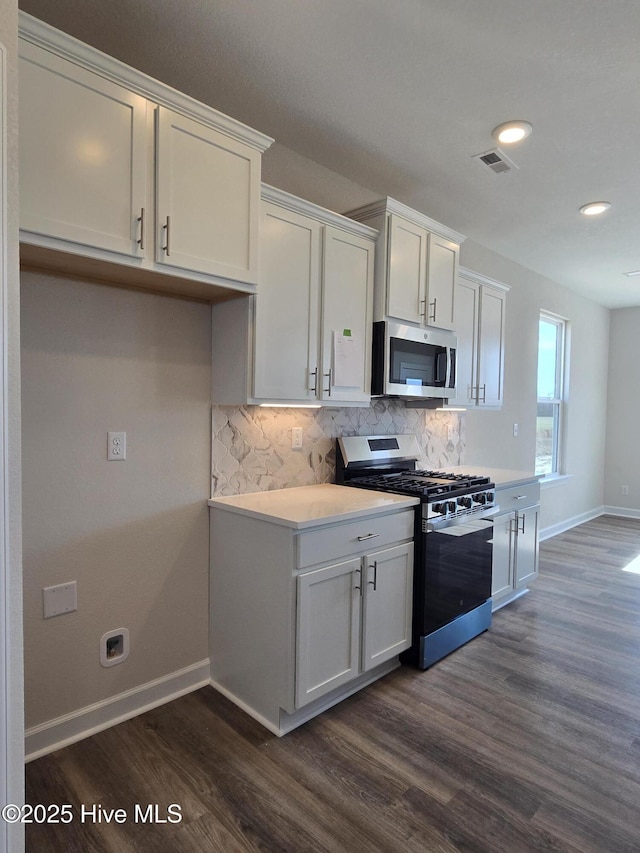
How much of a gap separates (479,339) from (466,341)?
6.9 inches

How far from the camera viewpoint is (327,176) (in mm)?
2945

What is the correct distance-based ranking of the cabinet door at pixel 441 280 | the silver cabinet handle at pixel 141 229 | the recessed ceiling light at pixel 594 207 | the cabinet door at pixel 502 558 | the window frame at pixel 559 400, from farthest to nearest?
the window frame at pixel 559 400, the recessed ceiling light at pixel 594 207, the cabinet door at pixel 502 558, the cabinet door at pixel 441 280, the silver cabinet handle at pixel 141 229

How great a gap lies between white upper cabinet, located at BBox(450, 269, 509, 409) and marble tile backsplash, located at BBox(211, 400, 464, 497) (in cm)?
48

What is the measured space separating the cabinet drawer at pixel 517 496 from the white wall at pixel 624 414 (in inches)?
150

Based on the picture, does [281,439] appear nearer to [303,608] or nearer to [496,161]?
[303,608]

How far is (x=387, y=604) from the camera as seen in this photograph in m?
2.46

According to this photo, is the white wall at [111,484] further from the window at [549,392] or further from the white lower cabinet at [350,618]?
the window at [549,392]

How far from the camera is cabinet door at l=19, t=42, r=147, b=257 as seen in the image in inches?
59.2

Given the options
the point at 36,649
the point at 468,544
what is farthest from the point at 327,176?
the point at 36,649

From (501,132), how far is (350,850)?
3051 millimetres

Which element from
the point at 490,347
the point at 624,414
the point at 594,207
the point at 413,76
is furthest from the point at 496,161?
the point at 624,414

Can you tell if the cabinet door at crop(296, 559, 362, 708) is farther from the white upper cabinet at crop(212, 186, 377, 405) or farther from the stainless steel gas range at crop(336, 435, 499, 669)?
the white upper cabinet at crop(212, 186, 377, 405)

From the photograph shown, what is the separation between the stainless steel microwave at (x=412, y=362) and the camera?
110 inches

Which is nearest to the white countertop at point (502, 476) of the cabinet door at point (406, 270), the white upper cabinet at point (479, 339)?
the white upper cabinet at point (479, 339)
